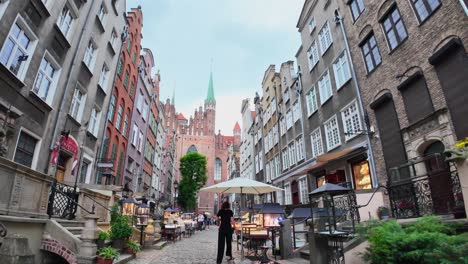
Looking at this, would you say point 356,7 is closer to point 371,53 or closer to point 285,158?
point 371,53

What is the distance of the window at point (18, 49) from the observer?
8297 mm

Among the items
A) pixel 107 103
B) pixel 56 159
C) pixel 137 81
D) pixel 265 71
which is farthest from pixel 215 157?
pixel 56 159

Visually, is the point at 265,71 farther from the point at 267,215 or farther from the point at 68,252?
the point at 68,252

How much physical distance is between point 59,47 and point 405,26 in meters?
14.4

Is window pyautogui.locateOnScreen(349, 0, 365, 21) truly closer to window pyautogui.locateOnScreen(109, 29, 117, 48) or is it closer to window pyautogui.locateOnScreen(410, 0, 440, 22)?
window pyautogui.locateOnScreen(410, 0, 440, 22)

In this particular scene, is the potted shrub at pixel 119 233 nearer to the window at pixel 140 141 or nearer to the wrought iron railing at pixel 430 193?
the wrought iron railing at pixel 430 193

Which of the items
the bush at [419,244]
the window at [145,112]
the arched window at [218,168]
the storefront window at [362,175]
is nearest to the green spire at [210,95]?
the arched window at [218,168]

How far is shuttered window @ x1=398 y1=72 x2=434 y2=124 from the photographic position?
8953 mm

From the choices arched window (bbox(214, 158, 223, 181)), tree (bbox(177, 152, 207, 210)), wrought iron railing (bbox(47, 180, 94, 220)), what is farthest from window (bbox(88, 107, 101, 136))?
arched window (bbox(214, 158, 223, 181))

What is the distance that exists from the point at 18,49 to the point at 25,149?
11.6ft

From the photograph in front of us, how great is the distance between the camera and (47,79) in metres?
10.6

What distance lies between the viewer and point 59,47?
11.1m

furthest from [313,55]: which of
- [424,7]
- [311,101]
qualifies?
[424,7]

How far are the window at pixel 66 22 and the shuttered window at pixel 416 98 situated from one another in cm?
1453
